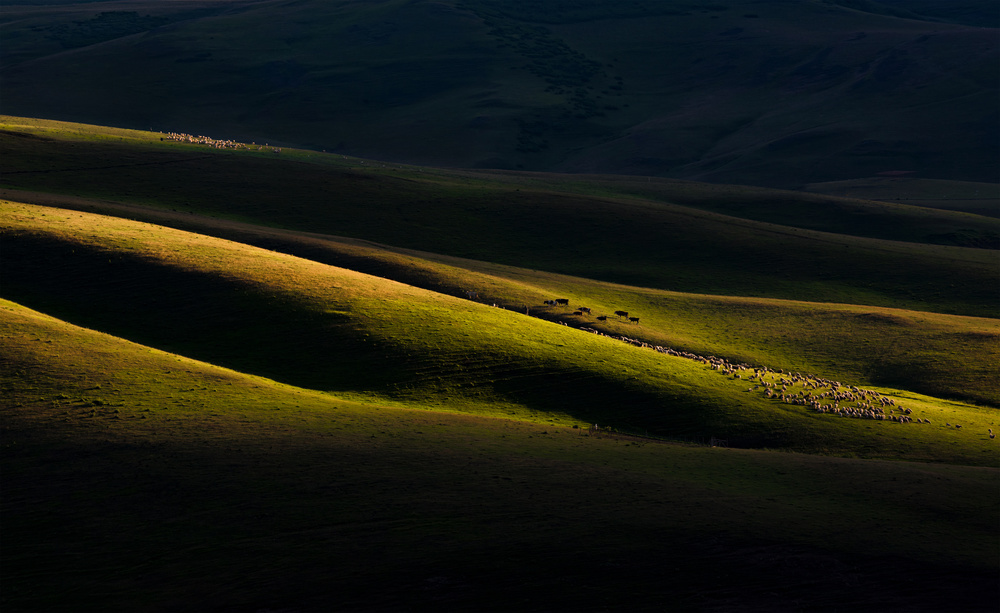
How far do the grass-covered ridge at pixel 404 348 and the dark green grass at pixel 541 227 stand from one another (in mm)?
31150

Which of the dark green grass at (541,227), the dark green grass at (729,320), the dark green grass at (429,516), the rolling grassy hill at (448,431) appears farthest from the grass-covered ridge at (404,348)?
the dark green grass at (541,227)

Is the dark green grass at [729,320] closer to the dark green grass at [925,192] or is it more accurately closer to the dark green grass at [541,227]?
the dark green grass at [541,227]

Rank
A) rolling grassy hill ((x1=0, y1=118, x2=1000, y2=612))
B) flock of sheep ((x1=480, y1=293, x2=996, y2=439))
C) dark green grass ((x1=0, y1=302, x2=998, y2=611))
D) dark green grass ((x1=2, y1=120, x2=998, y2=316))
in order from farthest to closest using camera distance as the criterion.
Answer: dark green grass ((x1=2, y1=120, x2=998, y2=316)), flock of sheep ((x1=480, y1=293, x2=996, y2=439)), rolling grassy hill ((x1=0, y1=118, x2=1000, y2=612)), dark green grass ((x1=0, y1=302, x2=998, y2=611))

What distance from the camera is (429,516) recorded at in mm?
25688

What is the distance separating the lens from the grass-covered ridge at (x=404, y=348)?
39.3 metres

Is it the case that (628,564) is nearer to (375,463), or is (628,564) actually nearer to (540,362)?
(375,463)

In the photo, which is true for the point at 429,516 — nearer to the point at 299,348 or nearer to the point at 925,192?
the point at 299,348

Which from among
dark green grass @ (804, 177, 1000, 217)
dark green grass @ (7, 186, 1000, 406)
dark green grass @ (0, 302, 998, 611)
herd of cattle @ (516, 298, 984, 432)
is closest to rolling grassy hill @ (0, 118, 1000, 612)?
dark green grass @ (0, 302, 998, 611)

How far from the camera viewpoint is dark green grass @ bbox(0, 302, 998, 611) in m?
22.5

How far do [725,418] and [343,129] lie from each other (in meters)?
170

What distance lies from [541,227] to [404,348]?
5161 cm

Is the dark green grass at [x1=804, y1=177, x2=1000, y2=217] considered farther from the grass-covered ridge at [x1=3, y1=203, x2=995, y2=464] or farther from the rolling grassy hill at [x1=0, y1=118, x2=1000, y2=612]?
the grass-covered ridge at [x1=3, y1=203, x2=995, y2=464]

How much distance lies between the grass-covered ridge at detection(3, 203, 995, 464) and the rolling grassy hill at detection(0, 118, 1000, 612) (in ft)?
0.65

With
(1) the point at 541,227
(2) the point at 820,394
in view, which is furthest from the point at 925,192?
(2) the point at 820,394
